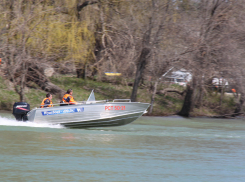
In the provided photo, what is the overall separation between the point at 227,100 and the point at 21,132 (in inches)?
738

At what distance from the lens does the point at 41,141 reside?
11930 millimetres

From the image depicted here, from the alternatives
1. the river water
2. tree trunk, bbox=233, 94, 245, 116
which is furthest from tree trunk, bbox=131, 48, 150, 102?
the river water

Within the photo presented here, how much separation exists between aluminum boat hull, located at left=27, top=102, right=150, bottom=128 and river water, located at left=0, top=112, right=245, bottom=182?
14.3 inches

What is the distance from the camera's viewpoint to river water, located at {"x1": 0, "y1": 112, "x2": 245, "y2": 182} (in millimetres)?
8242

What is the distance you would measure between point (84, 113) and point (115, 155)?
475cm

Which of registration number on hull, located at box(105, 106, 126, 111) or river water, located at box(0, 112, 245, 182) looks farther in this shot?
registration number on hull, located at box(105, 106, 126, 111)

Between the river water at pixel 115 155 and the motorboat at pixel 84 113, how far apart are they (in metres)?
0.35

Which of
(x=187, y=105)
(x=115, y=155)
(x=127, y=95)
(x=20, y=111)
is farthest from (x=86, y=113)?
(x=127, y=95)

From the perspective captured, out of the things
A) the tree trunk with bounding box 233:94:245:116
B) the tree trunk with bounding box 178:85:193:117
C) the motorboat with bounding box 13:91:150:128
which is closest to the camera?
the motorboat with bounding box 13:91:150:128

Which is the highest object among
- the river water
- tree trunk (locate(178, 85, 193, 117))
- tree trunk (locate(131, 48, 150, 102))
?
tree trunk (locate(131, 48, 150, 102))

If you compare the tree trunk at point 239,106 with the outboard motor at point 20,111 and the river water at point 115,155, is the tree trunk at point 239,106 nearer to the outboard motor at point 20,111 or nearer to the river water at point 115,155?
the river water at point 115,155

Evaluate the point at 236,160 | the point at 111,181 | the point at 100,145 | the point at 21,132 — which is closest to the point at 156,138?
the point at 100,145

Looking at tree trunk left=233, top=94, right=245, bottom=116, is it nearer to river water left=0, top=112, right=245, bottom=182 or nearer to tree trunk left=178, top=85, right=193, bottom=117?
tree trunk left=178, top=85, right=193, bottom=117

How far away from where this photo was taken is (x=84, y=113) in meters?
14.7
